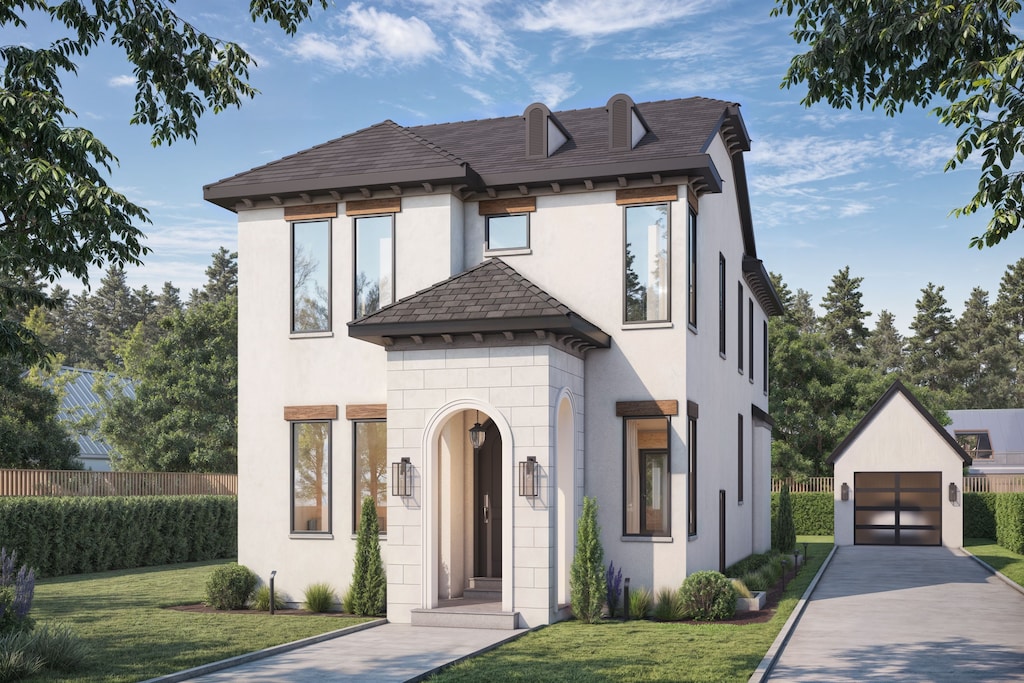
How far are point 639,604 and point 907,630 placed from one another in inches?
161

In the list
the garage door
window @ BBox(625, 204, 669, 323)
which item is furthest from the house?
the garage door

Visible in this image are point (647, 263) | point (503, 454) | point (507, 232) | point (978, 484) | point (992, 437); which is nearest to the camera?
point (503, 454)

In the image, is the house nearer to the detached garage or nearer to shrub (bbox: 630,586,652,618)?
shrub (bbox: 630,586,652,618)

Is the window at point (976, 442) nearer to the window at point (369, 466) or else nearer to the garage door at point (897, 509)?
the garage door at point (897, 509)

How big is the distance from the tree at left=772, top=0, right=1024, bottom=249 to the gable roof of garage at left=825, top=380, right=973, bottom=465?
26.8 metres

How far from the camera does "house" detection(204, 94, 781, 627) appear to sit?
1628 cm

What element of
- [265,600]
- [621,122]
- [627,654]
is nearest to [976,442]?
[621,122]

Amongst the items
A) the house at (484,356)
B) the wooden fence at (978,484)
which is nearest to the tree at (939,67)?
the house at (484,356)

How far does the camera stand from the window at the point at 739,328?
80.7ft

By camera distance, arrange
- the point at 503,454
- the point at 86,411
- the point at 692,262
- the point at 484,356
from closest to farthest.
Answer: the point at 503,454 → the point at 484,356 → the point at 692,262 → the point at 86,411

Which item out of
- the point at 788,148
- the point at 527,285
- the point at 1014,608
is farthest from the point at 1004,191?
the point at 788,148

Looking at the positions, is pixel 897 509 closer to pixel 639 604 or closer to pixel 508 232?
pixel 639 604

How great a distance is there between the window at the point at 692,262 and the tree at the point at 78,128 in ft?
25.8

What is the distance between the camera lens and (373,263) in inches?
744
